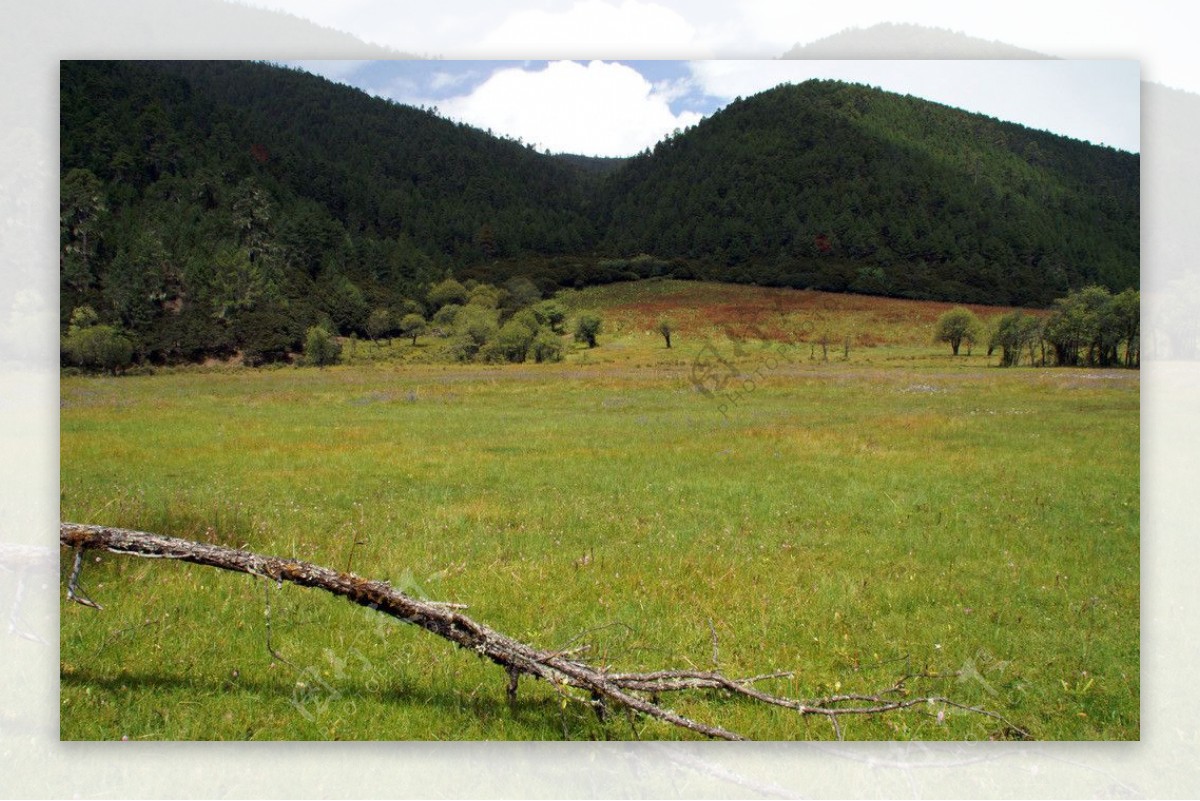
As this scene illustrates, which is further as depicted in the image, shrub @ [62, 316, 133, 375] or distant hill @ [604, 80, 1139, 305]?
distant hill @ [604, 80, 1139, 305]

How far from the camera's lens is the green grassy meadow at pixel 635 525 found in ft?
15.6

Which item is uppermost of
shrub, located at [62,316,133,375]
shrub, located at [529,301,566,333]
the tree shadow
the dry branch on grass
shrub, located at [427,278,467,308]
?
shrub, located at [427,278,467,308]

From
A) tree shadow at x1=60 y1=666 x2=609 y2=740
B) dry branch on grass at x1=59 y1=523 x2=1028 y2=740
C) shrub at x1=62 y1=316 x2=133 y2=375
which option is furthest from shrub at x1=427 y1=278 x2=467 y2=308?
tree shadow at x1=60 y1=666 x2=609 y2=740

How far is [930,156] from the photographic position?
6758 mm

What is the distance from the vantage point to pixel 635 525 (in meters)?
6.20

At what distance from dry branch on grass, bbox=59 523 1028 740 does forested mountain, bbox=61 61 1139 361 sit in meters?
2.50

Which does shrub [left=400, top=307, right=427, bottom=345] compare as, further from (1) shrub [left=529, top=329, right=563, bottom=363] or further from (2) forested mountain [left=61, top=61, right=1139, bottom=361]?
(1) shrub [left=529, top=329, right=563, bottom=363]

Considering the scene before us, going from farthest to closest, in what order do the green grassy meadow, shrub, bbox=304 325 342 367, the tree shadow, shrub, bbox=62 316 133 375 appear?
shrub, bbox=304 325 342 367
shrub, bbox=62 316 133 375
the green grassy meadow
the tree shadow

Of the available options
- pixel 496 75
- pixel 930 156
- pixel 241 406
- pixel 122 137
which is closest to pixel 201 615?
pixel 241 406

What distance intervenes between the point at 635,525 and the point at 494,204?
11.6ft

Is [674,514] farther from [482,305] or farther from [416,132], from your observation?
[416,132]

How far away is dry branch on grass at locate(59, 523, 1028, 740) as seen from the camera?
4.07m

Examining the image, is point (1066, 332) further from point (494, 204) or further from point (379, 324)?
point (379, 324)

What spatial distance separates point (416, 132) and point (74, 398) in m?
3.75
